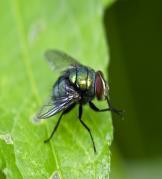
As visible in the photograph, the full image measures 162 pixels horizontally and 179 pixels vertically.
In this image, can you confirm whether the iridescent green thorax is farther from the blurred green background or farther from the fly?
the blurred green background

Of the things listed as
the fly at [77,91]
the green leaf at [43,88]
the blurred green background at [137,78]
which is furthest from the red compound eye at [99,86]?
the blurred green background at [137,78]

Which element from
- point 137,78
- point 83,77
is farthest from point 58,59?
point 137,78

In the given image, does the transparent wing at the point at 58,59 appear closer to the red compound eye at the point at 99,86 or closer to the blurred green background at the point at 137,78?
the red compound eye at the point at 99,86

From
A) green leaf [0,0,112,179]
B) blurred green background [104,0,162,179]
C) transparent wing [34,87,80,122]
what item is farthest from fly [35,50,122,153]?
blurred green background [104,0,162,179]

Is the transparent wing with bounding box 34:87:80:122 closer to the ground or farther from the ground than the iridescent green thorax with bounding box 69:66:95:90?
closer to the ground

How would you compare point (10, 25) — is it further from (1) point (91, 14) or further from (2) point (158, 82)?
(2) point (158, 82)

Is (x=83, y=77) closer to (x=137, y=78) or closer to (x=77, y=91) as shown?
(x=77, y=91)
